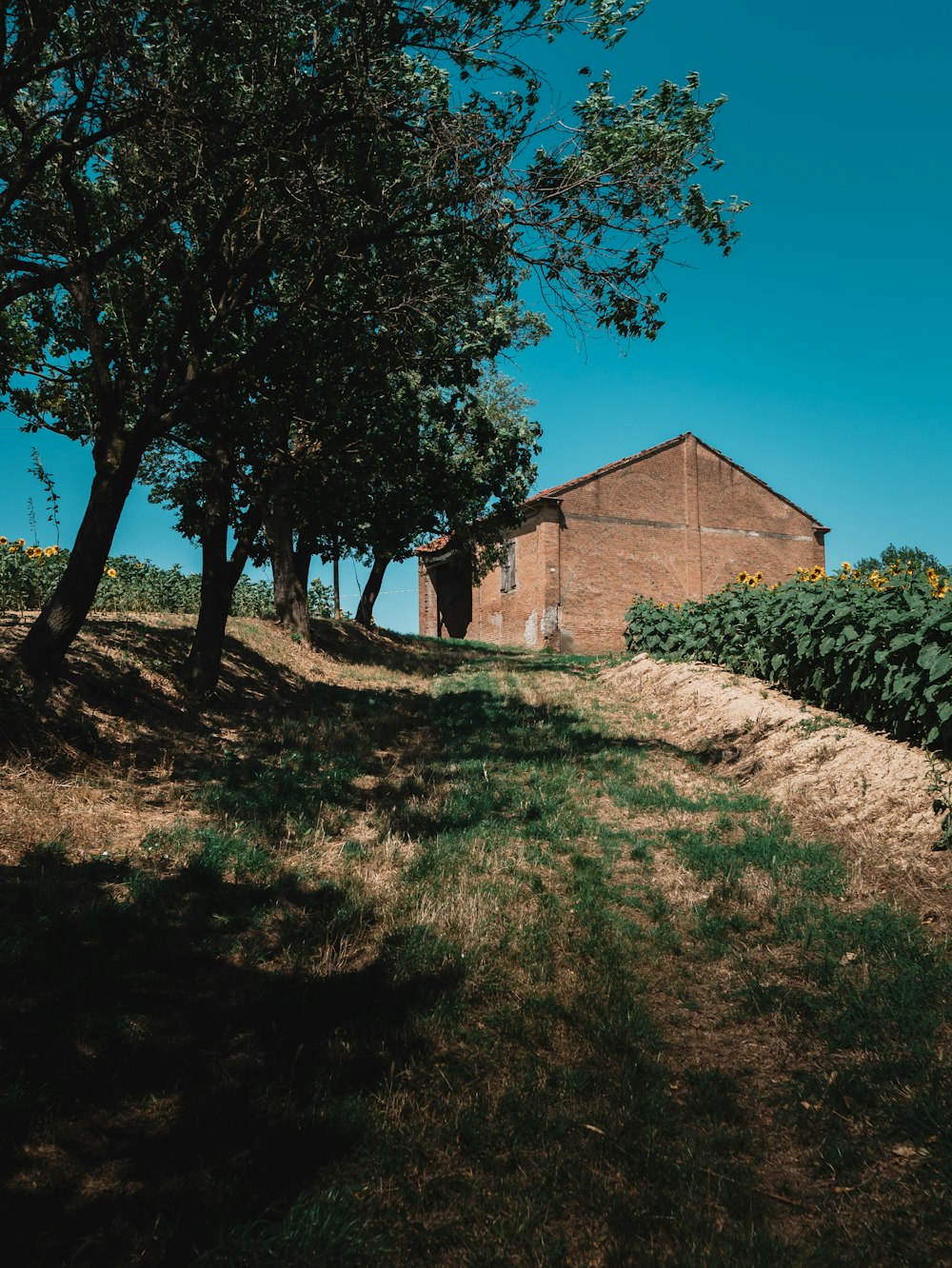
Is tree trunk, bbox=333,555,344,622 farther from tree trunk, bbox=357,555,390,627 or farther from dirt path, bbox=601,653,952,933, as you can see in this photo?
dirt path, bbox=601,653,952,933

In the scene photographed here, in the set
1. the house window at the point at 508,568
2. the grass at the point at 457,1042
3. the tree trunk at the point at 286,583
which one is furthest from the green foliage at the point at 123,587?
the house window at the point at 508,568

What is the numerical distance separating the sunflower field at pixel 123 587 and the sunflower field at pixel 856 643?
1064cm

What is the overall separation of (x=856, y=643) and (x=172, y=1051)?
312 inches

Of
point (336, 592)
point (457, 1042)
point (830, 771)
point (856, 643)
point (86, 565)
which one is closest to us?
point (457, 1042)

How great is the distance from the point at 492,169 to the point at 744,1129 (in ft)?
25.8

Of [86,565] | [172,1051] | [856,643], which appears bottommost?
[172,1051]

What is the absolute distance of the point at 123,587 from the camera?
1933 cm

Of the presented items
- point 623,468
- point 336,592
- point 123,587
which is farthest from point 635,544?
point 123,587

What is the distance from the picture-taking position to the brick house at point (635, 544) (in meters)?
31.7

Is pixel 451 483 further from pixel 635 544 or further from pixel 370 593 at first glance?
pixel 635 544

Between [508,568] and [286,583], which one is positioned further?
[508,568]

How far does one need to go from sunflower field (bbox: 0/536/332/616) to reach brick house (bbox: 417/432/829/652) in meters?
8.92

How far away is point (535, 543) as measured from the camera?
1262 inches

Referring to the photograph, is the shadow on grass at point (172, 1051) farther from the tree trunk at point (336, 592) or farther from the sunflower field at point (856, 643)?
the tree trunk at point (336, 592)
